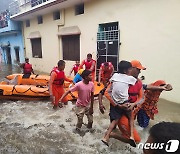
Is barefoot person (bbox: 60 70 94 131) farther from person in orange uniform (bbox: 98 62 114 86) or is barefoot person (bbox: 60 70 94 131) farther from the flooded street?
person in orange uniform (bbox: 98 62 114 86)

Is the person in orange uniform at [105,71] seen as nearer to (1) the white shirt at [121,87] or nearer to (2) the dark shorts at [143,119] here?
(2) the dark shorts at [143,119]

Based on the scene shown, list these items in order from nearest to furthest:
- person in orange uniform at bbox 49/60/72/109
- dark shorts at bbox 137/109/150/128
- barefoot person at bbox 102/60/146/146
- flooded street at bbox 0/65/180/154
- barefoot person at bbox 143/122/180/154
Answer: barefoot person at bbox 143/122/180/154 < barefoot person at bbox 102/60/146/146 < flooded street at bbox 0/65/180/154 < dark shorts at bbox 137/109/150/128 < person in orange uniform at bbox 49/60/72/109

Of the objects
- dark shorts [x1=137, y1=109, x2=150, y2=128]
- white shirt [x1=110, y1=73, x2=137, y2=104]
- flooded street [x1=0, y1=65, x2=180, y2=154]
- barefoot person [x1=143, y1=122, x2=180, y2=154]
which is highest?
Answer: barefoot person [x1=143, y1=122, x2=180, y2=154]

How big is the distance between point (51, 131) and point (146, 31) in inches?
181

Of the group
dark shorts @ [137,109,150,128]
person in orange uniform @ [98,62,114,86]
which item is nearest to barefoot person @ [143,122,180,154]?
dark shorts @ [137,109,150,128]

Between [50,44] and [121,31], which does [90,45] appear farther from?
[50,44]

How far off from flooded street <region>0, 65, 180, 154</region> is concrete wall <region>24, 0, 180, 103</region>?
3.74ft

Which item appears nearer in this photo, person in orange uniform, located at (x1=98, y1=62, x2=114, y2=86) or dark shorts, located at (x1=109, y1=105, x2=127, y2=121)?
dark shorts, located at (x1=109, y1=105, x2=127, y2=121)

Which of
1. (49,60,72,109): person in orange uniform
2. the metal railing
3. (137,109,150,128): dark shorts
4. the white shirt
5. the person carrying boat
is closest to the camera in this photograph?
the white shirt

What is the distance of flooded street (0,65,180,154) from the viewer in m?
3.61

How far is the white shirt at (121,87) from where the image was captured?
3023mm

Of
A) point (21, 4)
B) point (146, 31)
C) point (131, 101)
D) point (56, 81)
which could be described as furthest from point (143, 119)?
point (21, 4)

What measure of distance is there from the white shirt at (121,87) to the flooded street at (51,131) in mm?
1084

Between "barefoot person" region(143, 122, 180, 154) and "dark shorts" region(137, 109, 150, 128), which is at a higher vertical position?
"barefoot person" region(143, 122, 180, 154)
